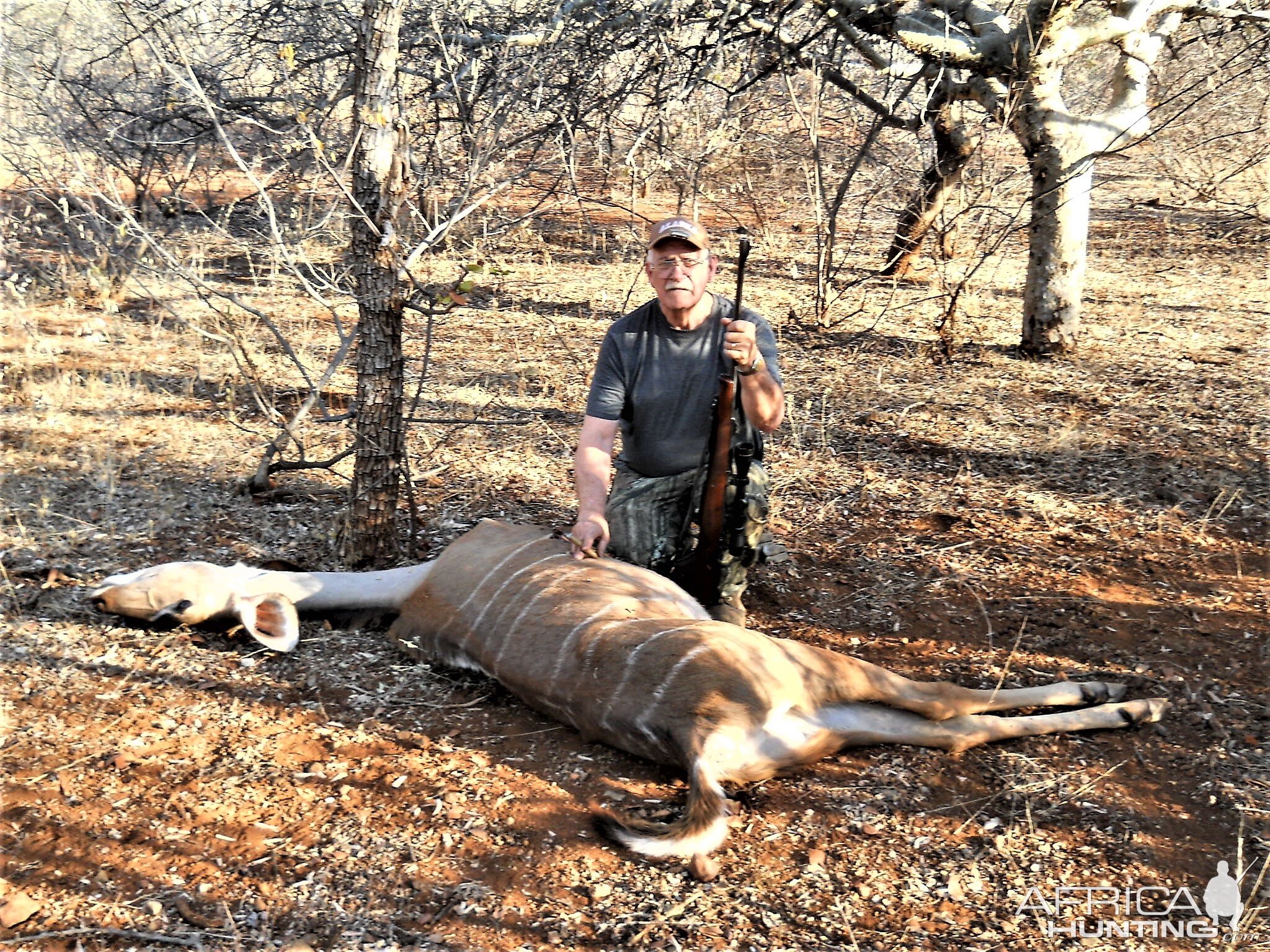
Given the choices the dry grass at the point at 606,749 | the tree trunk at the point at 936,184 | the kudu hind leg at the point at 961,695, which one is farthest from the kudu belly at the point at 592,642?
the tree trunk at the point at 936,184

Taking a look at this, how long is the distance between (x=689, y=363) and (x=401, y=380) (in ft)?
3.46

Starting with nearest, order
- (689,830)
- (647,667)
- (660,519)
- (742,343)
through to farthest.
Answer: (689,830) < (647,667) < (742,343) < (660,519)

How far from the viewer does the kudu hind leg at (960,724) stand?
10.3ft

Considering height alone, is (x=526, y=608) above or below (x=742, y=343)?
below

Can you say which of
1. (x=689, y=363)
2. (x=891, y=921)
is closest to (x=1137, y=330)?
(x=689, y=363)

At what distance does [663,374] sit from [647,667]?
4.04ft

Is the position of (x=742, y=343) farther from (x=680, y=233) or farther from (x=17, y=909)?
(x=17, y=909)

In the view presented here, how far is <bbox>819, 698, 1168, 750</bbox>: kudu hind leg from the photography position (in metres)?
3.13

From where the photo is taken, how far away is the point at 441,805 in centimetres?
294
